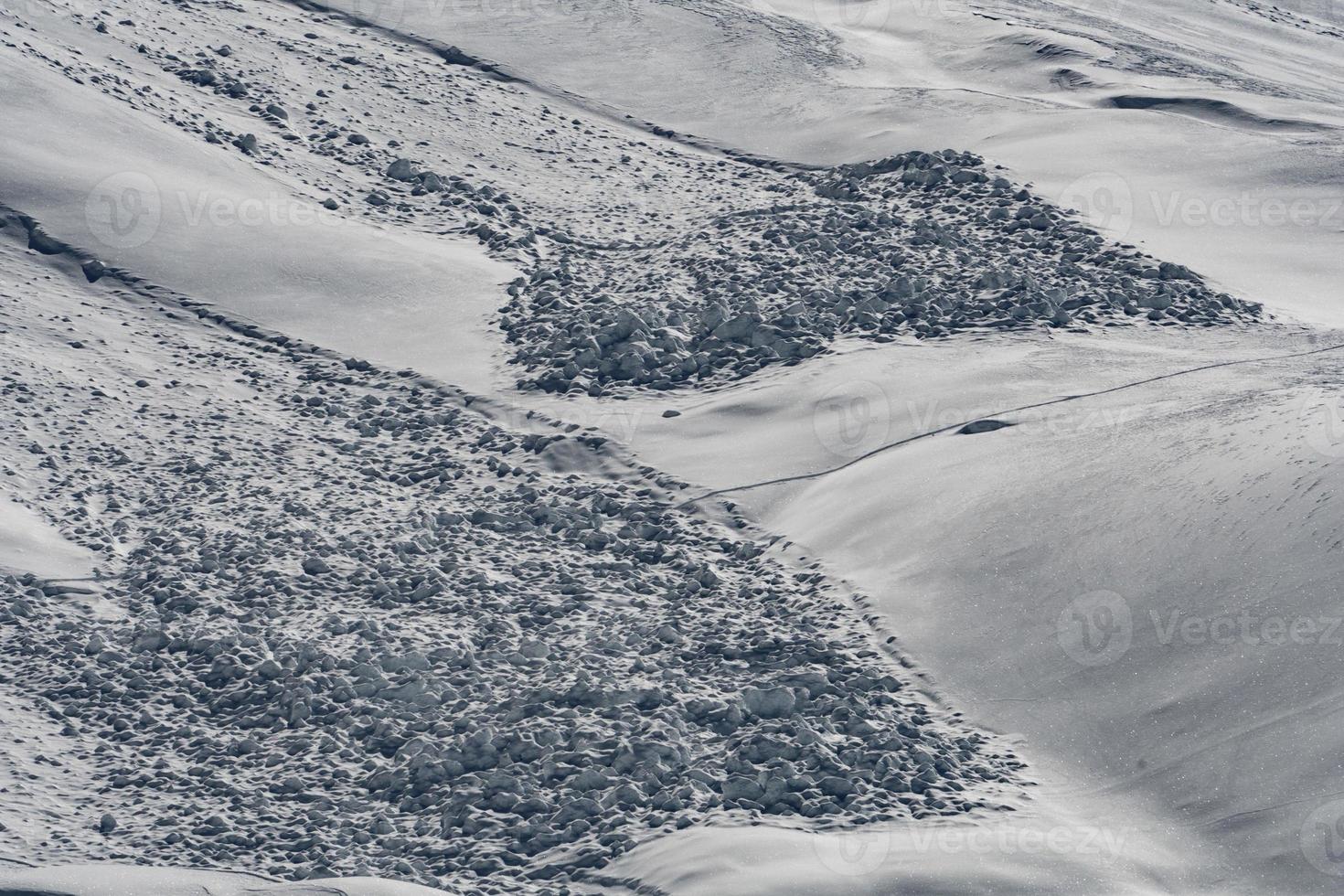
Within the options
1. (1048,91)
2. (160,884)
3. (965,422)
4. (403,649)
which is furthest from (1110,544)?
(1048,91)

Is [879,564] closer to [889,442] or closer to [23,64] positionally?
[889,442]

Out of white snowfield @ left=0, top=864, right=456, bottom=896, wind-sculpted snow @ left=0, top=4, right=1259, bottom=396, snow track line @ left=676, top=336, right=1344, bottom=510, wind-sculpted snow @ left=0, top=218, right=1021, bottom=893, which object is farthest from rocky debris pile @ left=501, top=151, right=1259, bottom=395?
white snowfield @ left=0, top=864, right=456, bottom=896

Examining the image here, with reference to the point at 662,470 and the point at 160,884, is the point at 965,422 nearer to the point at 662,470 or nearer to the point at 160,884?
the point at 662,470

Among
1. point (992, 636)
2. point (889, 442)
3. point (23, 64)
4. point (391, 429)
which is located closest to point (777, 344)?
point (889, 442)

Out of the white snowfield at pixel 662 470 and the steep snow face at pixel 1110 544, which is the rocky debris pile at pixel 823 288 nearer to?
the white snowfield at pixel 662 470

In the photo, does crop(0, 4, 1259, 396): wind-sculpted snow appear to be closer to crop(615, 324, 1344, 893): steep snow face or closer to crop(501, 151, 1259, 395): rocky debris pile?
crop(501, 151, 1259, 395): rocky debris pile

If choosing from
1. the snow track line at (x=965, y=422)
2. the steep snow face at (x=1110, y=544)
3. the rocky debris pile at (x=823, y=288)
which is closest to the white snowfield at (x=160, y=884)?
the steep snow face at (x=1110, y=544)
